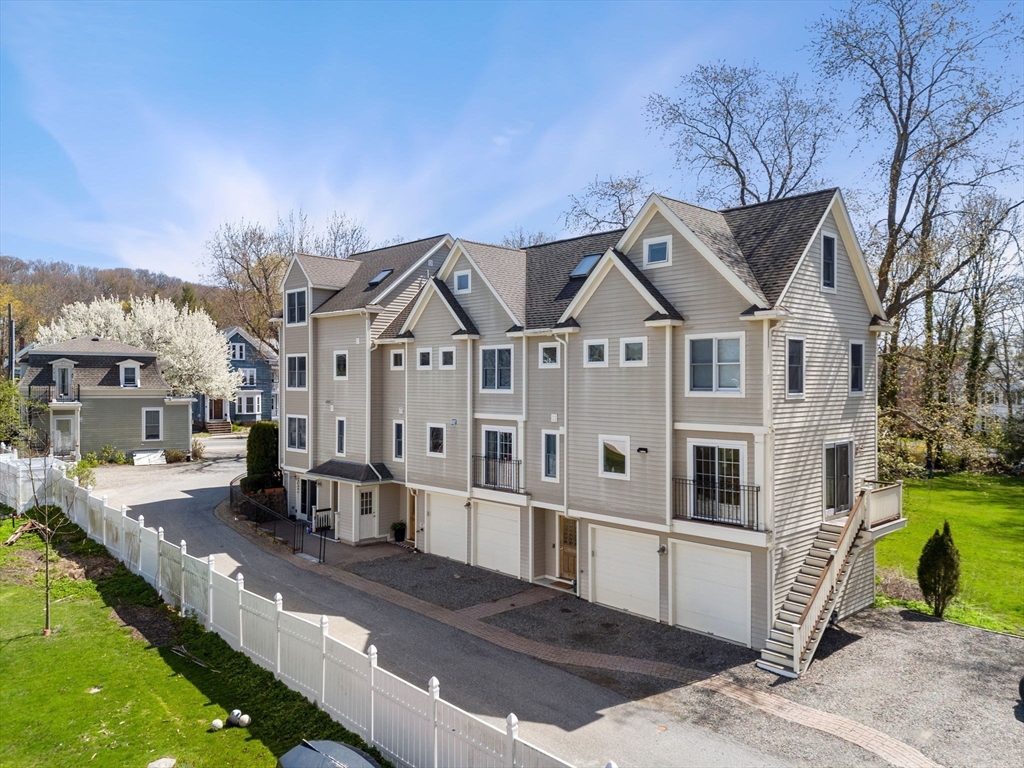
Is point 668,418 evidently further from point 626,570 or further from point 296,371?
point 296,371

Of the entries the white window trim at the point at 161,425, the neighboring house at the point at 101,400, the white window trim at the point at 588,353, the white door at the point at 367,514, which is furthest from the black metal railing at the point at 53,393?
the white window trim at the point at 588,353

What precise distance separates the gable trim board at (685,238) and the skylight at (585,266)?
10.5ft

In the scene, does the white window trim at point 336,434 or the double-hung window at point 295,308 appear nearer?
the white window trim at point 336,434

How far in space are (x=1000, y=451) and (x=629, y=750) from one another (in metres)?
44.5

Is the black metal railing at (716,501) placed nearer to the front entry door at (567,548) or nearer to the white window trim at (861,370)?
the front entry door at (567,548)

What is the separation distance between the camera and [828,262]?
17.2m

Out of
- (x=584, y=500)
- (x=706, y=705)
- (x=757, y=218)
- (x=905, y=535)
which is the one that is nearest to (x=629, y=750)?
(x=706, y=705)

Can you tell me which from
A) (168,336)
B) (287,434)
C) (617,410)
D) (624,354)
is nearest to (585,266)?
(624,354)

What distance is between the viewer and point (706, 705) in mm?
12578

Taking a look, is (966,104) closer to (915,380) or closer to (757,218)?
(915,380)

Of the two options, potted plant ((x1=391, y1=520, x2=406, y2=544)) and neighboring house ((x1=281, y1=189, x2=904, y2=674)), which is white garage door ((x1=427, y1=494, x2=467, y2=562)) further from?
potted plant ((x1=391, y1=520, x2=406, y2=544))

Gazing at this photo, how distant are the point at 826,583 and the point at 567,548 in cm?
776

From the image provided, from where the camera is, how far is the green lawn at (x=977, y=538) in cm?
2006

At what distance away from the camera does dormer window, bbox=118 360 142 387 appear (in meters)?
40.2
